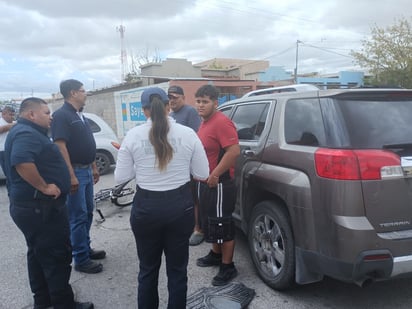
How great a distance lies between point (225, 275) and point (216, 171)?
1.03m

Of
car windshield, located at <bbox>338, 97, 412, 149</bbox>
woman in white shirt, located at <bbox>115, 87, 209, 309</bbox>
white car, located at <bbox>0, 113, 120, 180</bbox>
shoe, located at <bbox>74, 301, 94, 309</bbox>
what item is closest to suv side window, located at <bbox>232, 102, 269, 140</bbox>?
car windshield, located at <bbox>338, 97, 412, 149</bbox>

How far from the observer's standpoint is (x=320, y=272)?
2.61 meters

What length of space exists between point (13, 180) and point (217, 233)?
5.66 feet

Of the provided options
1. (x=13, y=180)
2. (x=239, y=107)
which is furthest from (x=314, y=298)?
(x=13, y=180)

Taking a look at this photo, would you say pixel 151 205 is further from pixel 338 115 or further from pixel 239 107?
pixel 239 107

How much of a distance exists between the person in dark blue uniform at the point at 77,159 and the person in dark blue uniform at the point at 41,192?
0.56 meters

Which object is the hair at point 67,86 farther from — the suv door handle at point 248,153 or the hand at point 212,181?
the suv door handle at point 248,153

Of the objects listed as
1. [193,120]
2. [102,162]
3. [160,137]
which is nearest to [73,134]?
[160,137]

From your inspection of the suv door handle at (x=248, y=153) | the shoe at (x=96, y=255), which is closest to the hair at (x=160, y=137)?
the suv door handle at (x=248, y=153)

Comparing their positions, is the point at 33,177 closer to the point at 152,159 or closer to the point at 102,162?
the point at 152,159

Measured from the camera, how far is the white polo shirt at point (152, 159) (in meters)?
2.30

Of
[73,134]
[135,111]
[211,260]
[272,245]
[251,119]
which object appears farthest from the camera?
[135,111]

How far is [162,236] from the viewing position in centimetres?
242

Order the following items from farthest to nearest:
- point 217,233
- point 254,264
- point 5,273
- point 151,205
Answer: point 5,273 → point 254,264 → point 217,233 → point 151,205
